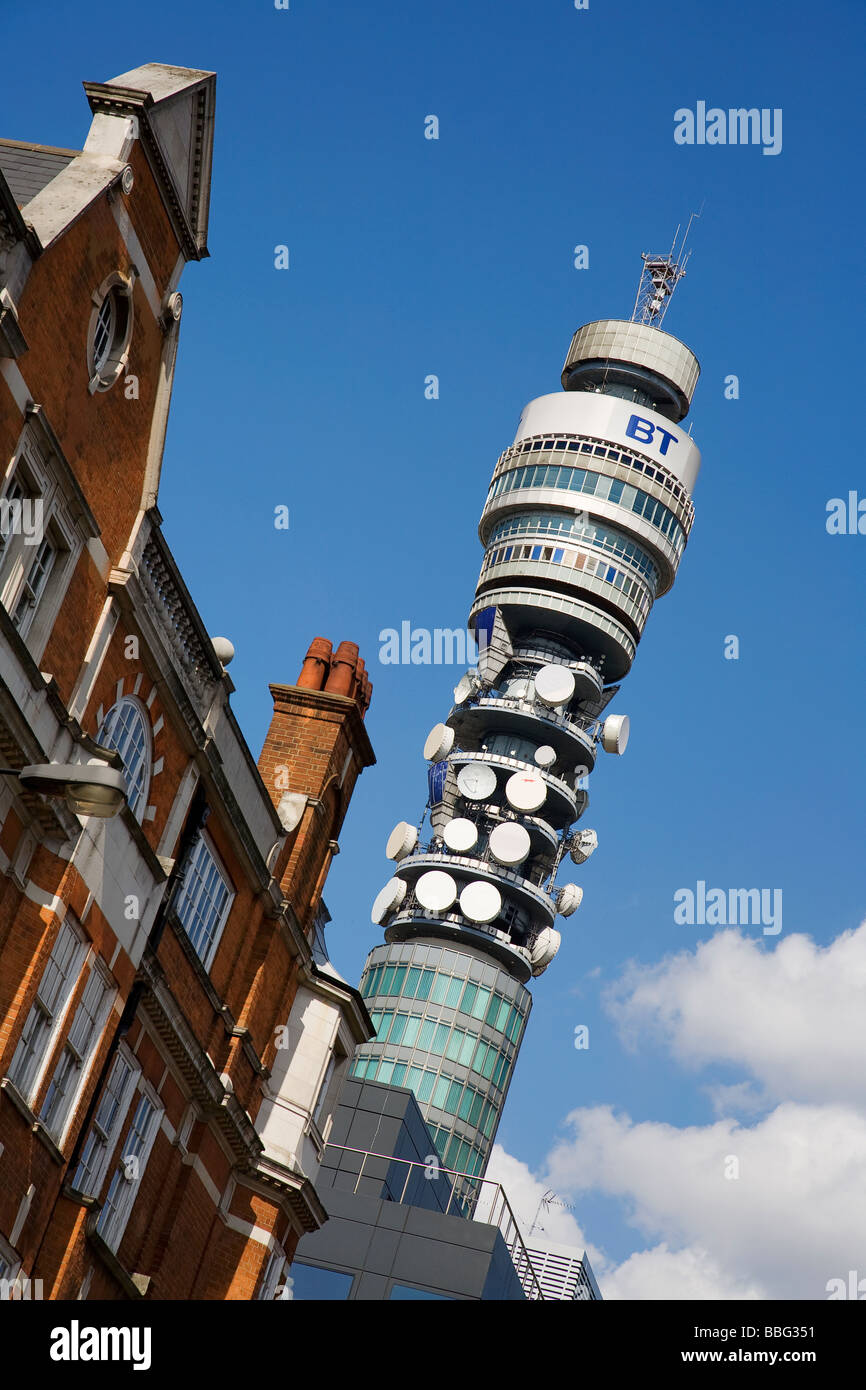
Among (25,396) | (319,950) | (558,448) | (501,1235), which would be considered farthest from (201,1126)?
(558,448)

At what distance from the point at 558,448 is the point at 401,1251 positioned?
9422cm

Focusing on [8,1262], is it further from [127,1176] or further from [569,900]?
[569,900]

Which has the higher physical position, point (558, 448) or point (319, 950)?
point (558, 448)

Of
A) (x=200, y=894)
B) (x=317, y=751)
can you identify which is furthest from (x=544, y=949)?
(x=200, y=894)

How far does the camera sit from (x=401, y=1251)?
59.4 meters

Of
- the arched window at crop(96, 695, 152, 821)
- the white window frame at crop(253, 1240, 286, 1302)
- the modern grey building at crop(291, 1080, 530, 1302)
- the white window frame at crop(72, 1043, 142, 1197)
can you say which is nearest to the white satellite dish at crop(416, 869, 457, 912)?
the modern grey building at crop(291, 1080, 530, 1302)

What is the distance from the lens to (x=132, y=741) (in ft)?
78.4

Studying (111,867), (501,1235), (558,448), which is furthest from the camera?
(558,448)

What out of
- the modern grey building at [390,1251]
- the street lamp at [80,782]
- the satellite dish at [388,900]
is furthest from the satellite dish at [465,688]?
the street lamp at [80,782]

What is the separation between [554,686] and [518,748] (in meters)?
7.48

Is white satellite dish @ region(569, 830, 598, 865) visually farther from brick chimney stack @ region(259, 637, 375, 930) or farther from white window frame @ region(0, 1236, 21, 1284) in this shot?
white window frame @ region(0, 1236, 21, 1284)
